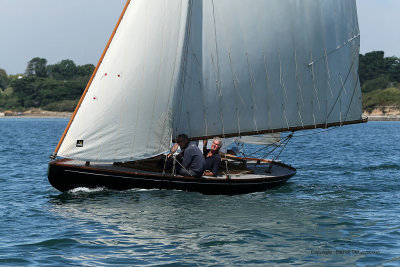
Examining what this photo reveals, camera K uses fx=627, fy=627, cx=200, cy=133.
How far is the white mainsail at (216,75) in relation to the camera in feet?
60.7

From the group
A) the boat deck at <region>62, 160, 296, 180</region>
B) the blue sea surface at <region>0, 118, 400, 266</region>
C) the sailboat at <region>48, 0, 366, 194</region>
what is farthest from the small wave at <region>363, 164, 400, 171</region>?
the boat deck at <region>62, 160, 296, 180</region>

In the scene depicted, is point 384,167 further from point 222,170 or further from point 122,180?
point 122,180

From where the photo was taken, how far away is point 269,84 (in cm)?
2081

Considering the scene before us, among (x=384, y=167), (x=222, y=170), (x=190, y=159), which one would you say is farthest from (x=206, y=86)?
(x=384, y=167)

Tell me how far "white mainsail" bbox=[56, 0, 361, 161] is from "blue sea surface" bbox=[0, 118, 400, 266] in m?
2.06

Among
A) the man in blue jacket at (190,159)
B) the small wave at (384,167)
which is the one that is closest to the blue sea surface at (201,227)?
the man in blue jacket at (190,159)

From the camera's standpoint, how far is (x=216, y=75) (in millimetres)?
19969

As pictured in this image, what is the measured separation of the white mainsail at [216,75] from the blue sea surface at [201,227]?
2063mm

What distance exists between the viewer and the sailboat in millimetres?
18531

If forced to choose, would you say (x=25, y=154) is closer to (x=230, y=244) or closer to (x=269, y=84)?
(x=269, y=84)

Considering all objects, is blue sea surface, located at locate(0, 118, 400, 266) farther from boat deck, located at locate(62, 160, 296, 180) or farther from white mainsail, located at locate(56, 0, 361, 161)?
white mainsail, located at locate(56, 0, 361, 161)

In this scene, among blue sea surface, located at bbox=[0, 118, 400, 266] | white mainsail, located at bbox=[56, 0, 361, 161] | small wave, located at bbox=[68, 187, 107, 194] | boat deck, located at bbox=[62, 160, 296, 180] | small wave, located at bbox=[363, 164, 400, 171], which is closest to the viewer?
blue sea surface, located at bbox=[0, 118, 400, 266]

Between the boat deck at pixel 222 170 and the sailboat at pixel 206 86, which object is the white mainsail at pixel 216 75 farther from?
the boat deck at pixel 222 170

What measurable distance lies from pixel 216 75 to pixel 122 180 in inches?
176
